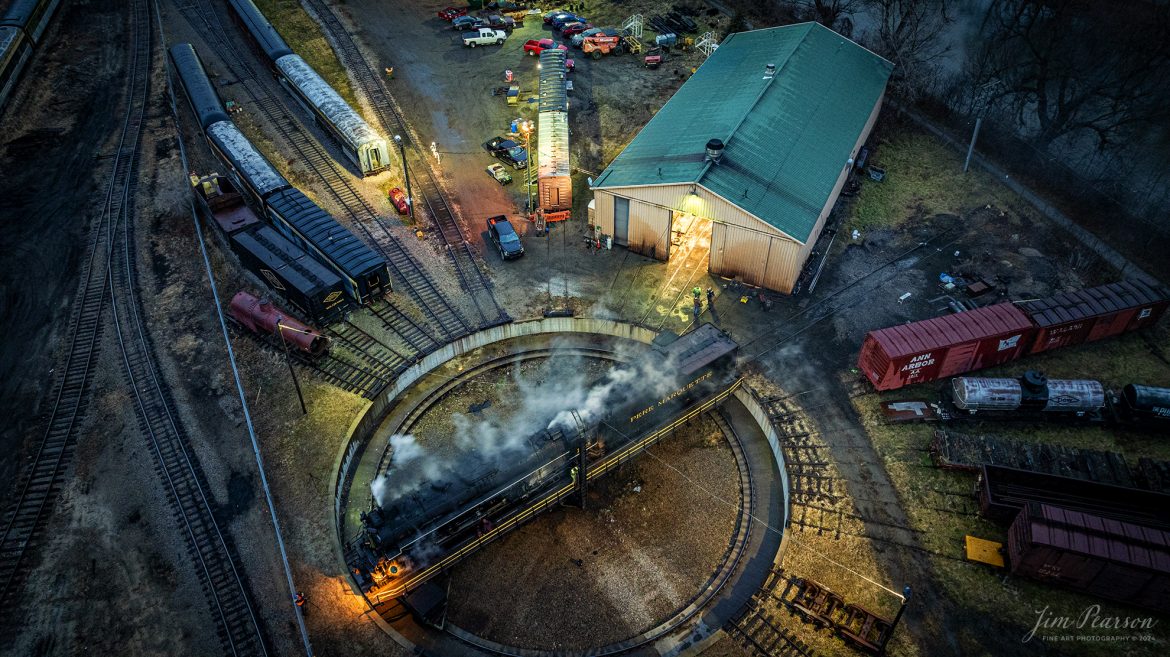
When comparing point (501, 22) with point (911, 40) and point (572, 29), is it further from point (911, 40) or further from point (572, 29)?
point (911, 40)

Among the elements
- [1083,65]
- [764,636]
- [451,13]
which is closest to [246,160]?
[451,13]

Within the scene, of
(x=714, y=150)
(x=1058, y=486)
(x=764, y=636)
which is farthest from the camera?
(x=714, y=150)

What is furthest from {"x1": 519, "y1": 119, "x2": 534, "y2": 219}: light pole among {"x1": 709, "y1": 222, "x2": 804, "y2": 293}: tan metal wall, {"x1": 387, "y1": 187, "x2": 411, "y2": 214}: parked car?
{"x1": 709, "y1": 222, "x2": 804, "y2": 293}: tan metal wall

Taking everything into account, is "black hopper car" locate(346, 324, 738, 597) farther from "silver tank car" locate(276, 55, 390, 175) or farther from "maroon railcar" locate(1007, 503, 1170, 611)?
"silver tank car" locate(276, 55, 390, 175)

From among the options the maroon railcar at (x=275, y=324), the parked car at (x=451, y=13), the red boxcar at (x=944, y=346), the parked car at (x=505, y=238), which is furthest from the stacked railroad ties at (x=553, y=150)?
the red boxcar at (x=944, y=346)

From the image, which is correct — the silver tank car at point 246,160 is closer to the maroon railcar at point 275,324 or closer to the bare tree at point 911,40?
the maroon railcar at point 275,324

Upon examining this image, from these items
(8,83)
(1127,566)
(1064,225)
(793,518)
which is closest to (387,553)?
(793,518)
